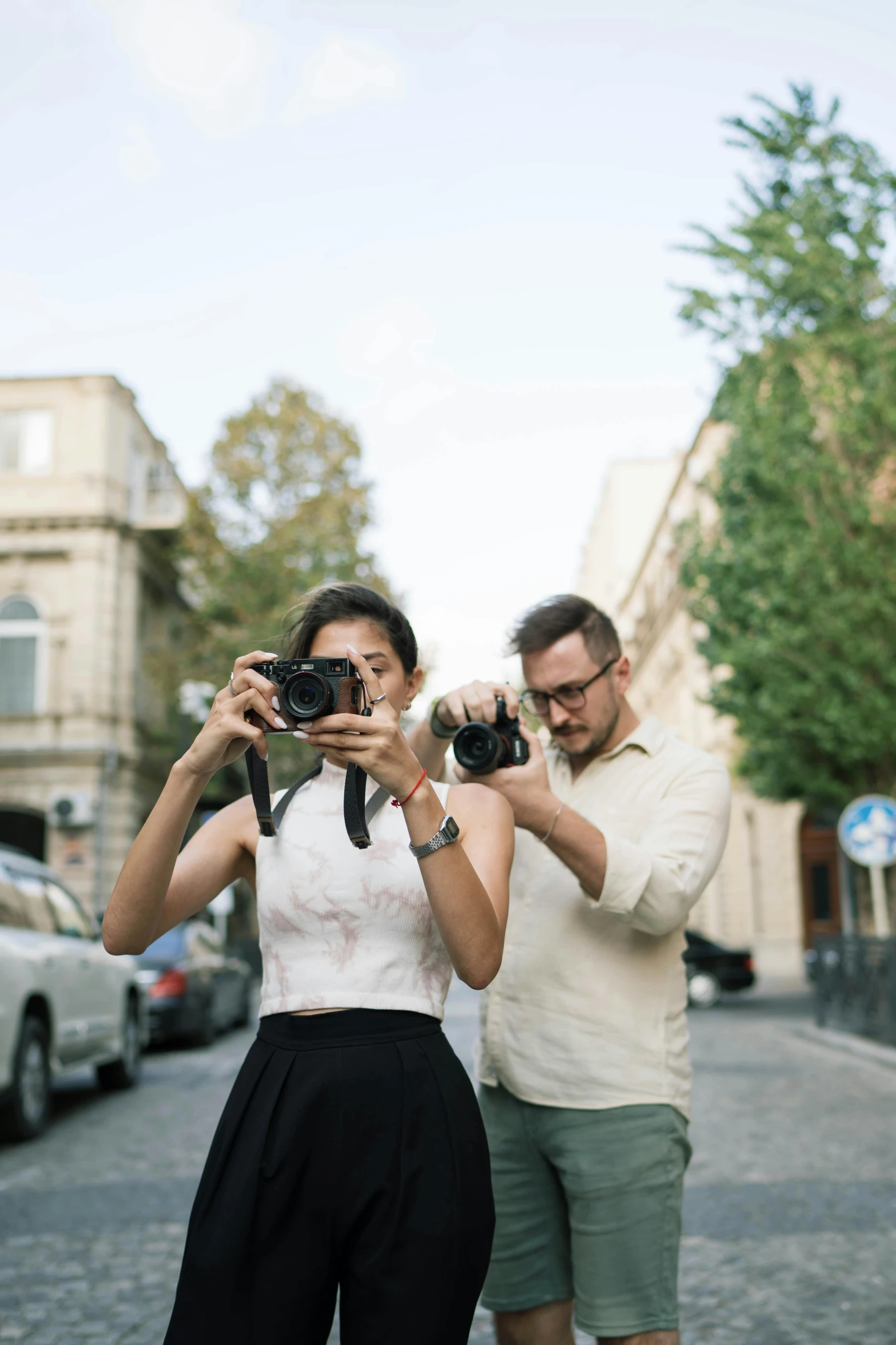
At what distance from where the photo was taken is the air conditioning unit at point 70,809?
3022 centimetres

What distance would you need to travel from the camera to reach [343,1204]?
→ 2027 millimetres

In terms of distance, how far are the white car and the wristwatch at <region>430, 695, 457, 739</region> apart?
6.07 metres

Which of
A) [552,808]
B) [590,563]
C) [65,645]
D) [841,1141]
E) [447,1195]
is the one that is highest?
[590,563]

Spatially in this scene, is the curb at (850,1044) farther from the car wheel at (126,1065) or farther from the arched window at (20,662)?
the arched window at (20,662)

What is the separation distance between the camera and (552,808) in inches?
102

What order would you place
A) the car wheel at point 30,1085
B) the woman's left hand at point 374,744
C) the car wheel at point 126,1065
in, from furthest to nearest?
the car wheel at point 126,1065
the car wheel at point 30,1085
the woman's left hand at point 374,744

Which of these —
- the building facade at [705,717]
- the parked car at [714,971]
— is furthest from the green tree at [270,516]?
the parked car at [714,971]

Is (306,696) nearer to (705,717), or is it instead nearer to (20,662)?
(20,662)

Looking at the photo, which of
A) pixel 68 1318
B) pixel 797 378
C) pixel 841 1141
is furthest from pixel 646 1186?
pixel 797 378

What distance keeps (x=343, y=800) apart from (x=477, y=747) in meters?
0.41

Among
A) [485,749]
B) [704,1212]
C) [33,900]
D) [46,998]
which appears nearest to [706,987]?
[33,900]

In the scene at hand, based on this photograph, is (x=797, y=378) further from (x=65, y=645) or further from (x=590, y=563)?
(x=590, y=563)

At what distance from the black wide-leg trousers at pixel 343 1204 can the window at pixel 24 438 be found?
31849mm

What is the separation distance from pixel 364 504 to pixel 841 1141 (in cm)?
2281
